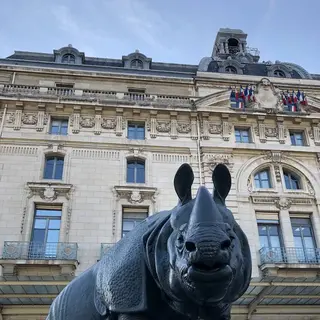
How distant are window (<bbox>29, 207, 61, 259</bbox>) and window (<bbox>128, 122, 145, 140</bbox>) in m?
5.58

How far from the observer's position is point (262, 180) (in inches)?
782

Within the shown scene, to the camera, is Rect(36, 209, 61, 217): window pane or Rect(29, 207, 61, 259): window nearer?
Rect(29, 207, 61, 259): window

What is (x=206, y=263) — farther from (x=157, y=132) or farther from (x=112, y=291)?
(x=157, y=132)

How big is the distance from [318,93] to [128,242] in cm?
2368

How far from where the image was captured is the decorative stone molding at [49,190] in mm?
17688

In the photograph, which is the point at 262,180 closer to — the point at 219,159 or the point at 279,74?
the point at 219,159

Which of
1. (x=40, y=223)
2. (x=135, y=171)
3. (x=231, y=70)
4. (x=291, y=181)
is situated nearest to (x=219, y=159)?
(x=291, y=181)

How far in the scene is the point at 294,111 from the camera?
21547 mm

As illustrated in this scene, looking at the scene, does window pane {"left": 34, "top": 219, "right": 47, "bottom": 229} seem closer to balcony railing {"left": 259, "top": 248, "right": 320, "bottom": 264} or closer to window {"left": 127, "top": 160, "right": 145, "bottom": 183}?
window {"left": 127, "top": 160, "right": 145, "bottom": 183}

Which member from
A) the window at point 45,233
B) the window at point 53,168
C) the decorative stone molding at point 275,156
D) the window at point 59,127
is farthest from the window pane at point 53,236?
the decorative stone molding at point 275,156

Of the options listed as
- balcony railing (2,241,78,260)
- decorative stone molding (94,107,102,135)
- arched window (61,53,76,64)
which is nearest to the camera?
balcony railing (2,241,78,260)

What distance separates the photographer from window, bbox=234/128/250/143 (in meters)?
20.9

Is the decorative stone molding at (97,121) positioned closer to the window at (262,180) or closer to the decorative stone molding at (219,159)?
the decorative stone molding at (219,159)

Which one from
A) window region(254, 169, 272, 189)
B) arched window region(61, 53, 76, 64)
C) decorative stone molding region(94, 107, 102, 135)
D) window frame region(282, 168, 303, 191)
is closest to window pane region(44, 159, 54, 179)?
decorative stone molding region(94, 107, 102, 135)
